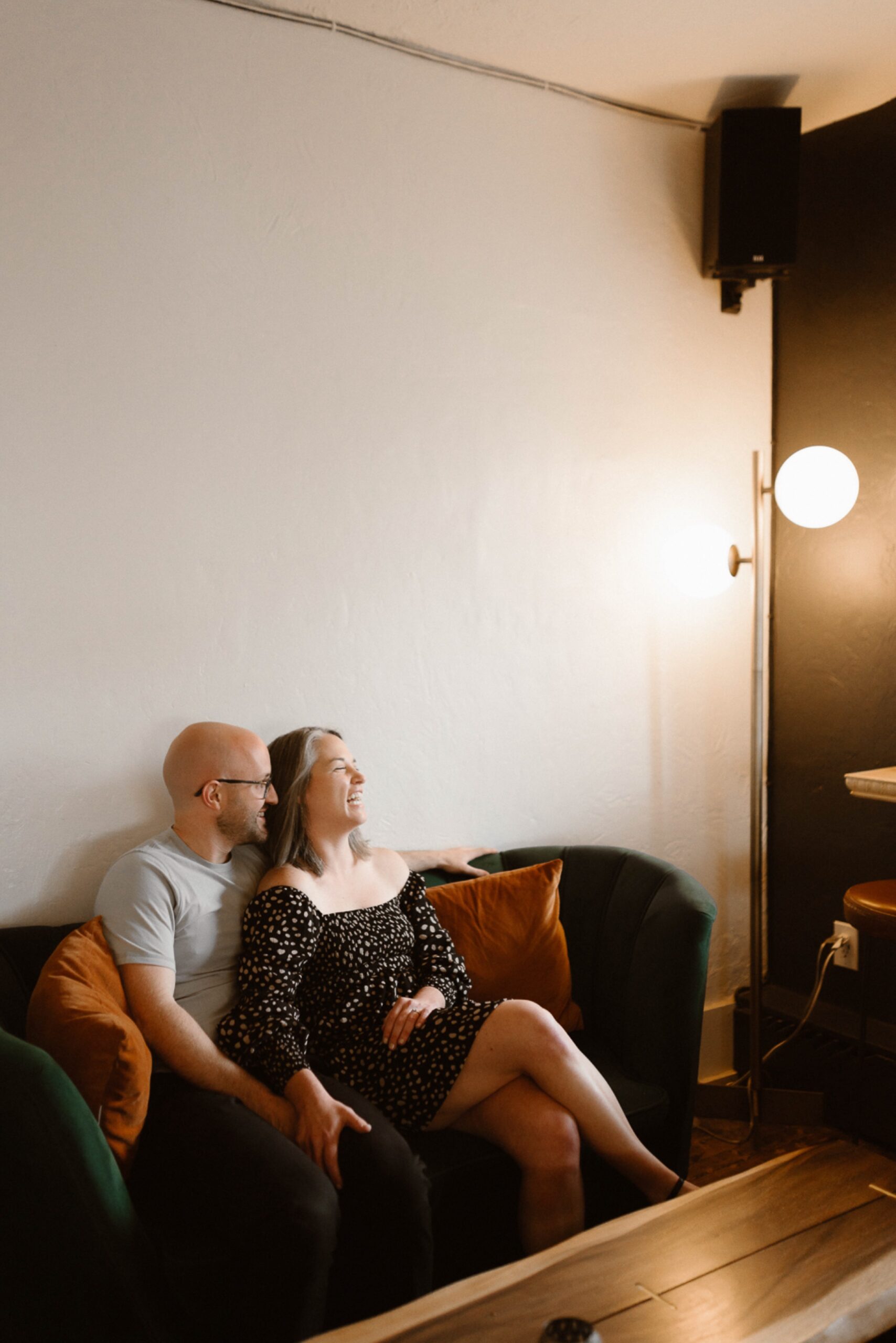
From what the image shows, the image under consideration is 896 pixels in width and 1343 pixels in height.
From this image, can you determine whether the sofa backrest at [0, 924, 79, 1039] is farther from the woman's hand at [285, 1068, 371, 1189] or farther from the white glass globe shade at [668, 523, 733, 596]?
the white glass globe shade at [668, 523, 733, 596]

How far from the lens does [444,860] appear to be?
2.60 metres

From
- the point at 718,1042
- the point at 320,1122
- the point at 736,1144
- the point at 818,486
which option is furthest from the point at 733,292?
the point at 320,1122

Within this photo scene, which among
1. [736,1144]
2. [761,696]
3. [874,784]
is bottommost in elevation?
[736,1144]

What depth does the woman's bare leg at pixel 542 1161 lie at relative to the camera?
74.9 inches

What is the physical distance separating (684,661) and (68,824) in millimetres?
1906

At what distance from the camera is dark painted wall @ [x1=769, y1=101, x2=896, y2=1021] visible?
2.96 meters

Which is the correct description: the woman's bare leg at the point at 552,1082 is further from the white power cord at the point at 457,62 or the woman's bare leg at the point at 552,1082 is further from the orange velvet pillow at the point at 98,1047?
the white power cord at the point at 457,62

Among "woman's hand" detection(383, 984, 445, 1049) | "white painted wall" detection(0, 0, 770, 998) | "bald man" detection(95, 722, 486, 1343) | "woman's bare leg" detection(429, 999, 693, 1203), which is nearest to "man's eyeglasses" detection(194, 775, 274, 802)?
"bald man" detection(95, 722, 486, 1343)

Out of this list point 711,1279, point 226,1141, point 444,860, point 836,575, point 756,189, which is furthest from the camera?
point 836,575

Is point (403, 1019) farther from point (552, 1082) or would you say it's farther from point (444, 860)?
point (444, 860)

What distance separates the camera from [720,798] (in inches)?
129

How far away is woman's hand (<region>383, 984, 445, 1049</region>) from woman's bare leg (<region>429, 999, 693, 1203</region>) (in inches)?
5.3

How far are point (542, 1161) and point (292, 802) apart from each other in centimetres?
91

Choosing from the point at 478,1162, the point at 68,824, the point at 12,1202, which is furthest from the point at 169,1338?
the point at 68,824
